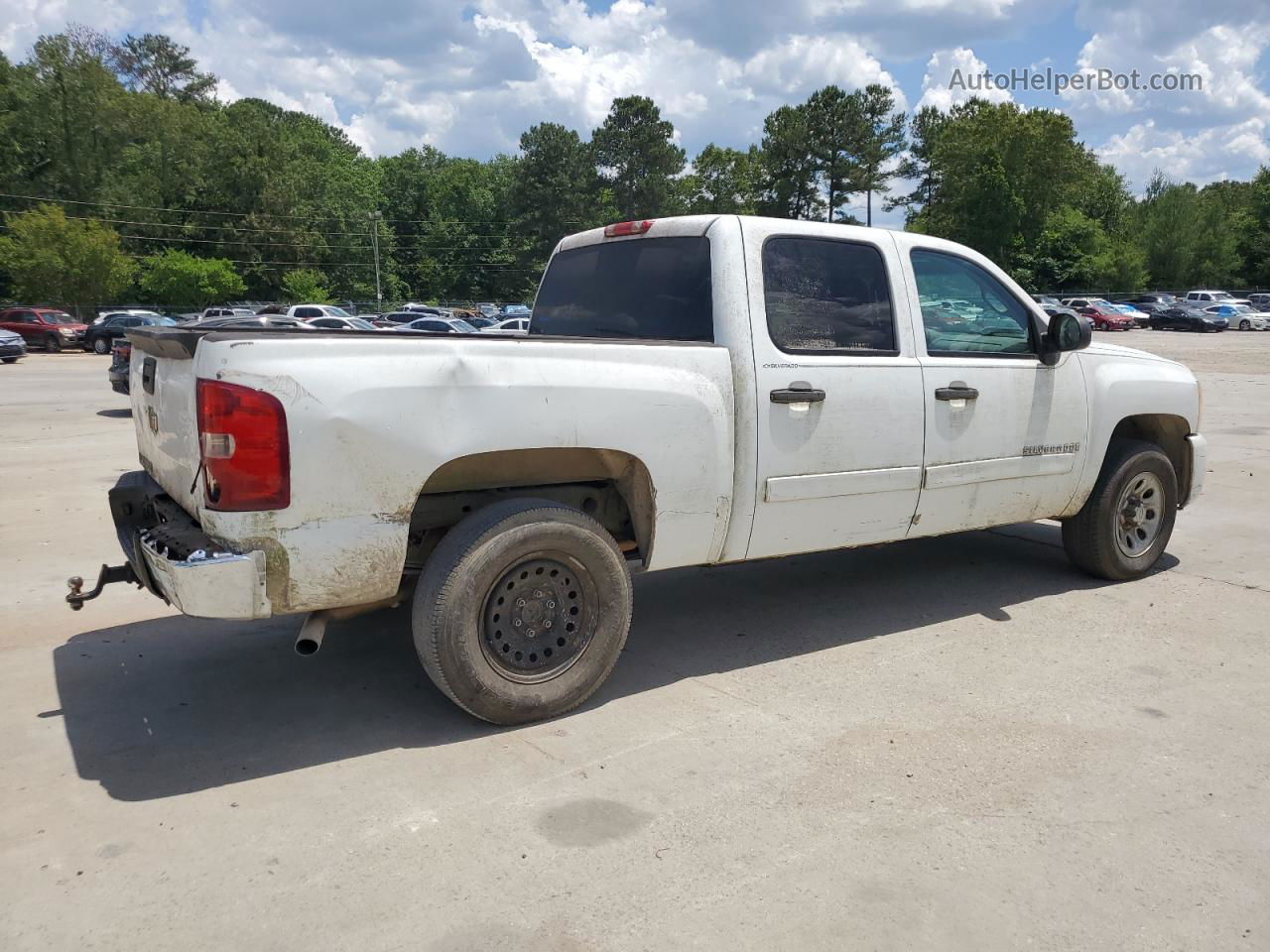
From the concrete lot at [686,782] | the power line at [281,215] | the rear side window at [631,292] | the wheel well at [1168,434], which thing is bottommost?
the concrete lot at [686,782]

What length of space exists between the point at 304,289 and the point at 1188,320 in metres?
52.6

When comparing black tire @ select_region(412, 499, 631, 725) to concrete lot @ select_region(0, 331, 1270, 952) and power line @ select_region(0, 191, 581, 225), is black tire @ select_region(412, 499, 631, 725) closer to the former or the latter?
concrete lot @ select_region(0, 331, 1270, 952)

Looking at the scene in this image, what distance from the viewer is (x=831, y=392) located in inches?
179

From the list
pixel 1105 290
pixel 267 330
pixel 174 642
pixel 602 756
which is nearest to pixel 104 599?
pixel 174 642

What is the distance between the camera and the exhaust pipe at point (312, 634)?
11.9 ft

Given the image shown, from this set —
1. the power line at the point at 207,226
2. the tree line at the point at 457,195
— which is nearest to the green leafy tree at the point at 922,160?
the tree line at the point at 457,195

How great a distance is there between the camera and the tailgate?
356cm

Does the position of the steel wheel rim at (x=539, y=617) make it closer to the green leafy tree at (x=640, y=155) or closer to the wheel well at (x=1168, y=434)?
the wheel well at (x=1168, y=434)

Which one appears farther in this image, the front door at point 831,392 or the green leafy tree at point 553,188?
the green leafy tree at point 553,188

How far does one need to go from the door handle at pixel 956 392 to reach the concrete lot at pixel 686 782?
125 cm

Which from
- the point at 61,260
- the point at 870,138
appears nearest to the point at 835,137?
the point at 870,138

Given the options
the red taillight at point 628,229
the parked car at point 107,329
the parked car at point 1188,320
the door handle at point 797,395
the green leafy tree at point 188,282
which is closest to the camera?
the door handle at point 797,395

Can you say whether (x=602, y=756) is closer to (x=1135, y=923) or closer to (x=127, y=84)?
(x=1135, y=923)

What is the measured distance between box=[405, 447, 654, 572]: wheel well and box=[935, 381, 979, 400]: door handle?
169 centimetres
